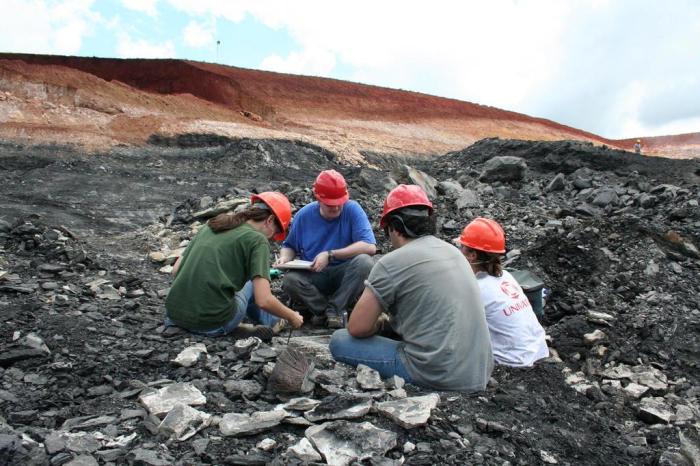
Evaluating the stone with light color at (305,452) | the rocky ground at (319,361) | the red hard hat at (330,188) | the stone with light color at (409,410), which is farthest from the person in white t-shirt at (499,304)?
the stone with light color at (305,452)

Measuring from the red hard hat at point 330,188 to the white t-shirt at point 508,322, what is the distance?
1.45 meters

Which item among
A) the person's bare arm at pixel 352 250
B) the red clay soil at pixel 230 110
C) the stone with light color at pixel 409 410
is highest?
the red clay soil at pixel 230 110

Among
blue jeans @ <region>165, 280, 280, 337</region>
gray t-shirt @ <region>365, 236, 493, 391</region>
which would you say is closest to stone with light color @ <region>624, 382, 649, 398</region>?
gray t-shirt @ <region>365, 236, 493, 391</region>

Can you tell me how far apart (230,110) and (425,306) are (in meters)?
17.3

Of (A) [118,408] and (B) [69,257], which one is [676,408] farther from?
(B) [69,257]

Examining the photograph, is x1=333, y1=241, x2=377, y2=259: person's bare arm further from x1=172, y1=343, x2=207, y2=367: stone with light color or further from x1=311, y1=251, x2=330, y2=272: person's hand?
x1=172, y1=343, x2=207, y2=367: stone with light color

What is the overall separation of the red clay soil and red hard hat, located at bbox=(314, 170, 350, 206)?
10561mm

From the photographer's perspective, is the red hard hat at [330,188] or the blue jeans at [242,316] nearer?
the blue jeans at [242,316]

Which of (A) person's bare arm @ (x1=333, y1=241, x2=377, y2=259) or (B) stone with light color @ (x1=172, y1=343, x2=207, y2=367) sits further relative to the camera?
(A) person's bare arm @ (x1=333, y1=241, x2=377, y2=259)

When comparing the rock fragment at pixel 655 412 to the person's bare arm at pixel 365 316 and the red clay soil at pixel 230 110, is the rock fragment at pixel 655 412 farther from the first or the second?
the red clay soil at pixel 230 110

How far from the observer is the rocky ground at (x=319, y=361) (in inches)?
111

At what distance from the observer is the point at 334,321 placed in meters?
5.16

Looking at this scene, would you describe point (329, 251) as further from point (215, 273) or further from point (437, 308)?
point (437, 308)

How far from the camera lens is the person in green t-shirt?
4000 millimetres
